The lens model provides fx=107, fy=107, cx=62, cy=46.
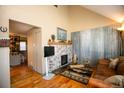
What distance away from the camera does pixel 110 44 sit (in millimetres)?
4898

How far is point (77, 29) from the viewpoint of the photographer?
5.88 meters

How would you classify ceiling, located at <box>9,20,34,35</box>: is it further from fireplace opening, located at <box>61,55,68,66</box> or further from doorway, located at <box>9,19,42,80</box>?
fireplace opening, located at <box>61,55,68,66</box>

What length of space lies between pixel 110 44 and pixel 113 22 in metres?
0.99

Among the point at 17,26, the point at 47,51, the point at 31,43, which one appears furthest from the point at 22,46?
the point at 47,51

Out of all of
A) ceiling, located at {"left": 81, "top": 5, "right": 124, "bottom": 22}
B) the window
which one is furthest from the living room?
the window

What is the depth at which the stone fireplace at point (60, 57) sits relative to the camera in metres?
4.43

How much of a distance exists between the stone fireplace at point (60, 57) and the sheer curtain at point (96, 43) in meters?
0.46

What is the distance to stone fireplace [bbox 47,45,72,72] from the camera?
4.43m

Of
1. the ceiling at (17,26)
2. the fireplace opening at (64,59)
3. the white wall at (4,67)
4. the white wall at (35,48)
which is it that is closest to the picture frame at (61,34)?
the fireplace opening at (64,59)

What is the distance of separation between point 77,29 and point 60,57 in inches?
74.3

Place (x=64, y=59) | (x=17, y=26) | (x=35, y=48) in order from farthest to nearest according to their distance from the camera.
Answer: (x=64, y=59)
(x=35, y=48)
(x=17, y=26)

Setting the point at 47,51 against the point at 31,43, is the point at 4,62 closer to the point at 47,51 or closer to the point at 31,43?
the point at 47,51

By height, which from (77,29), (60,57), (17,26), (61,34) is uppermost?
(77,29)

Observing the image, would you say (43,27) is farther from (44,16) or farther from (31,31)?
(31,31)
